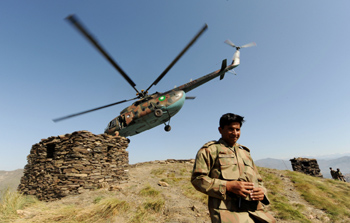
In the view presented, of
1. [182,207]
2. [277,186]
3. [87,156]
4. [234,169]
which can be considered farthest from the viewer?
[277,186]

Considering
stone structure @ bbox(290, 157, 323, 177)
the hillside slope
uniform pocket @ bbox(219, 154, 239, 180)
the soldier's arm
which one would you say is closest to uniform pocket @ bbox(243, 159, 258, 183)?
uniform pocket @ bbox(219, 154, 239, 180)

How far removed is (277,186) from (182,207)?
23.4 feet

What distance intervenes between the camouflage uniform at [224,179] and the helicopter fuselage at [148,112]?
27.9ft

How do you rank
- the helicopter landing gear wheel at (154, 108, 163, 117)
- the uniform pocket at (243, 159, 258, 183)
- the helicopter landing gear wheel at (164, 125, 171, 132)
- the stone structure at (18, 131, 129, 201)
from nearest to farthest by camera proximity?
the uniform pocket at (243, 159, 258, 183)
the stone structure at (18, 131, 129, 201)
the helicopter landing gear wheel at (154, 108, 163, 117)
the helicopter landing gear wheel at (164, 125, 171, 132)

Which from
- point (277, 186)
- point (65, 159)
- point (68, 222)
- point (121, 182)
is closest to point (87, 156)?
point (65, 159)

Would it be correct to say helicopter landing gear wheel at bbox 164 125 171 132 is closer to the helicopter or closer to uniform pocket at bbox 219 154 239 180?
the helicopter

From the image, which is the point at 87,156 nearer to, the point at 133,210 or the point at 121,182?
the point at 121,182

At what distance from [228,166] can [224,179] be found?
0.17 m

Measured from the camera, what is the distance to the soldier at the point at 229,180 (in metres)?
1.77

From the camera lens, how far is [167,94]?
11000mm

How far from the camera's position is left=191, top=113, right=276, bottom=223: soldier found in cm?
177

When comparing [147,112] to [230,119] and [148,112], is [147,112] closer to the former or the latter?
[148,112]

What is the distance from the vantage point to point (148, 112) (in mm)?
10562

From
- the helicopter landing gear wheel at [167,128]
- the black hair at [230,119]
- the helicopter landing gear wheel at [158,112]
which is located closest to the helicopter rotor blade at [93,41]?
the helicopter landing gear wheel at [158,112]
